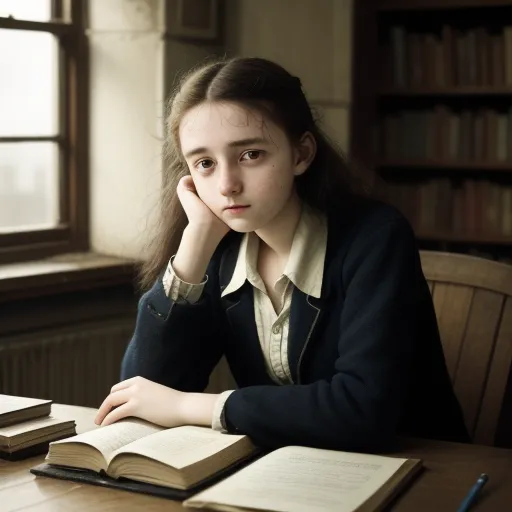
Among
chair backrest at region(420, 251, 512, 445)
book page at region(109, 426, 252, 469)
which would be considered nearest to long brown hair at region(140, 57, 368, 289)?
chair backrest at region(420, 251, 512, 445)

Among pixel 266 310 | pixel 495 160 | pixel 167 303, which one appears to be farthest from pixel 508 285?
pixel 495 160

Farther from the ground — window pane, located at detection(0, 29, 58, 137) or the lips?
window pane, located at detection(0, 29, 58, 137)

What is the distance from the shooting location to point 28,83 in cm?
331

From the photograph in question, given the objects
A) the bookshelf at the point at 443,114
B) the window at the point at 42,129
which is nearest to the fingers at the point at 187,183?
the window at the point at 42,129

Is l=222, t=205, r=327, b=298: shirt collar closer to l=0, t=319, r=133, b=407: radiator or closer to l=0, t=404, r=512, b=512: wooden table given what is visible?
l=0, t=404, r=512, b=512: wooden table

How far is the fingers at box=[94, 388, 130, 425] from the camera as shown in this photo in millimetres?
1640

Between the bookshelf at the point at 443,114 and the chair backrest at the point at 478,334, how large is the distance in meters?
2.30

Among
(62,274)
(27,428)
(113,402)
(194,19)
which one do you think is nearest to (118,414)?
(113,402)

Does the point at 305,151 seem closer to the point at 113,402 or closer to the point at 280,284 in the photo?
the point at 280,284

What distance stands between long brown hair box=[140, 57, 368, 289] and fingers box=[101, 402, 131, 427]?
37 cm

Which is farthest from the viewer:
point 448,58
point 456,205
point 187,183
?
point 456,205

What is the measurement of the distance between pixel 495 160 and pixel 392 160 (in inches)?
17.9

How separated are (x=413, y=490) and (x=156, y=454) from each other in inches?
13.6

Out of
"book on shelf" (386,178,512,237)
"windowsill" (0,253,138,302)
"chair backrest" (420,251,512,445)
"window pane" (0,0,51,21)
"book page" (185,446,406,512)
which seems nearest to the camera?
"book page" (185,446,406,512)
